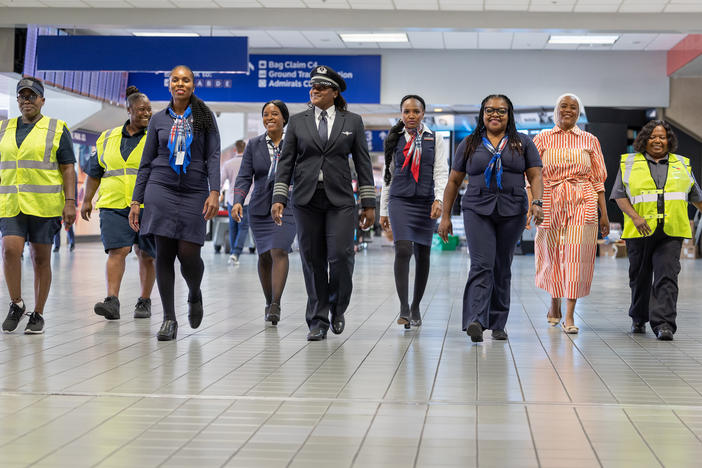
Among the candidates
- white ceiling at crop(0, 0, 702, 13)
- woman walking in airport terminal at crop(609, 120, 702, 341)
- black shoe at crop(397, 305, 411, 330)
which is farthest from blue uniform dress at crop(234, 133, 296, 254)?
white ceiling at crop(0, 0, 702, 13)

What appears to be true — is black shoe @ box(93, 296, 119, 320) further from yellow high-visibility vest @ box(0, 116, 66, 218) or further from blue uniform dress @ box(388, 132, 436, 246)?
blue uniform dress @ box(388, 132, 436, 246)

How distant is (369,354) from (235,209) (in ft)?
5.72

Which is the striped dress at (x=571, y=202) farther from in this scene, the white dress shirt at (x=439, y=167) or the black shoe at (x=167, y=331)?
the black shoe at (x=167, y=331)

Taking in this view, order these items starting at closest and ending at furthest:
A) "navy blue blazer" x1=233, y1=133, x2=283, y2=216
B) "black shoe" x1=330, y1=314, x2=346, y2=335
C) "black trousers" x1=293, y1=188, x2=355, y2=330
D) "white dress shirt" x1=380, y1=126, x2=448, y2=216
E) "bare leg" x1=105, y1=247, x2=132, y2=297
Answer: "black trousers" x1=293, y1=188, x2=355, y2=330
"black shoe" x1=330, y1=314, x2=346, y2=335
"white dress shirt" x1=380, y1=126, x2=448, y2=216
"navy blue blazer" x1=233, y1=133, x2=283, y2=216
"bare leg" x1=105, y1=247, x2=132, y2=297

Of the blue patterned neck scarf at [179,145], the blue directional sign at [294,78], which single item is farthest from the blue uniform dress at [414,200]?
the blue directional sign at [294,78]

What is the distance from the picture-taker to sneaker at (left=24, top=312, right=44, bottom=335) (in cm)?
629

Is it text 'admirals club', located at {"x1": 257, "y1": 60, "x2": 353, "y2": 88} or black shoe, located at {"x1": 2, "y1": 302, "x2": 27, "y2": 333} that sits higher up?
text 'admirals club', located at {"x1": 257, "y1": 60, "x2": 353, "y2": 88}

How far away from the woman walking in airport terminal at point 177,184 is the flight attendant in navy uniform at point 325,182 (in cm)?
46

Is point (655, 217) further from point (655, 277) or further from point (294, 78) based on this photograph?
point (294, 78)

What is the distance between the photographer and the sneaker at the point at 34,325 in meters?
6.29

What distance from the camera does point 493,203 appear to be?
605 cm

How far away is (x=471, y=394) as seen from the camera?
4320 mm

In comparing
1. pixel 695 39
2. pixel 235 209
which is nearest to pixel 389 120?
pixel 695 39

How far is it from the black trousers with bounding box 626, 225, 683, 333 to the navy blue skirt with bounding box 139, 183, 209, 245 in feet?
9.91
